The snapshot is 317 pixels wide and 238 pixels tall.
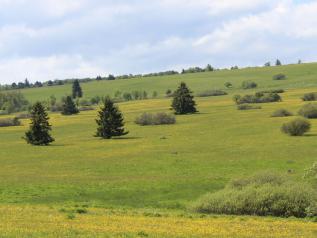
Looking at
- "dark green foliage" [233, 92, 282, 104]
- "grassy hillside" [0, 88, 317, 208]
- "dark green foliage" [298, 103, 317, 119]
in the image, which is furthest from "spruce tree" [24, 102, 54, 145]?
"dark green foliage" [233, 92, 282, 104]

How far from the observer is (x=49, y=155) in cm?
6053

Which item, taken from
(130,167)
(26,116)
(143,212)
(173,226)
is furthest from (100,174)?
(26,116)

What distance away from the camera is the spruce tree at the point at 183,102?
115 m

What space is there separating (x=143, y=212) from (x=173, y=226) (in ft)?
20.1

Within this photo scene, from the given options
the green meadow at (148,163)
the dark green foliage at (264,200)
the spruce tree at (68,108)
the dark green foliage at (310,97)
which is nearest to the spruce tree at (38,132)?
the green meadow at (148,163)

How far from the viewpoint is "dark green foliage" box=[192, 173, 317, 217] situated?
1183 inches

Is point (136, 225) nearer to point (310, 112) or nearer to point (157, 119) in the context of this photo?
point (310, 112)

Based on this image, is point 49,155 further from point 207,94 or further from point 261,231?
point 207,94

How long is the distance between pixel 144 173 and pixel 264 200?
16.7 m

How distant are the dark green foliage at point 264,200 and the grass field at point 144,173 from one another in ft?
10.3

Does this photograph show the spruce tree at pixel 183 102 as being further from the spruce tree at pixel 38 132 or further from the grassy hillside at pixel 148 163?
the spruce tree at pixel 38 132

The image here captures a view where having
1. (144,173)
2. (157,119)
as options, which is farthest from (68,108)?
Result: (144,173)

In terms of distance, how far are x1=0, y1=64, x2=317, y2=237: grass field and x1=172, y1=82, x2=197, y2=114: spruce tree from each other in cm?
2945

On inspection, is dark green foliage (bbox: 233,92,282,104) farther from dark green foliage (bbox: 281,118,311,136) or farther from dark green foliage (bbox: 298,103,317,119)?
dark green foliage (bbox: 281,118,311,136)
